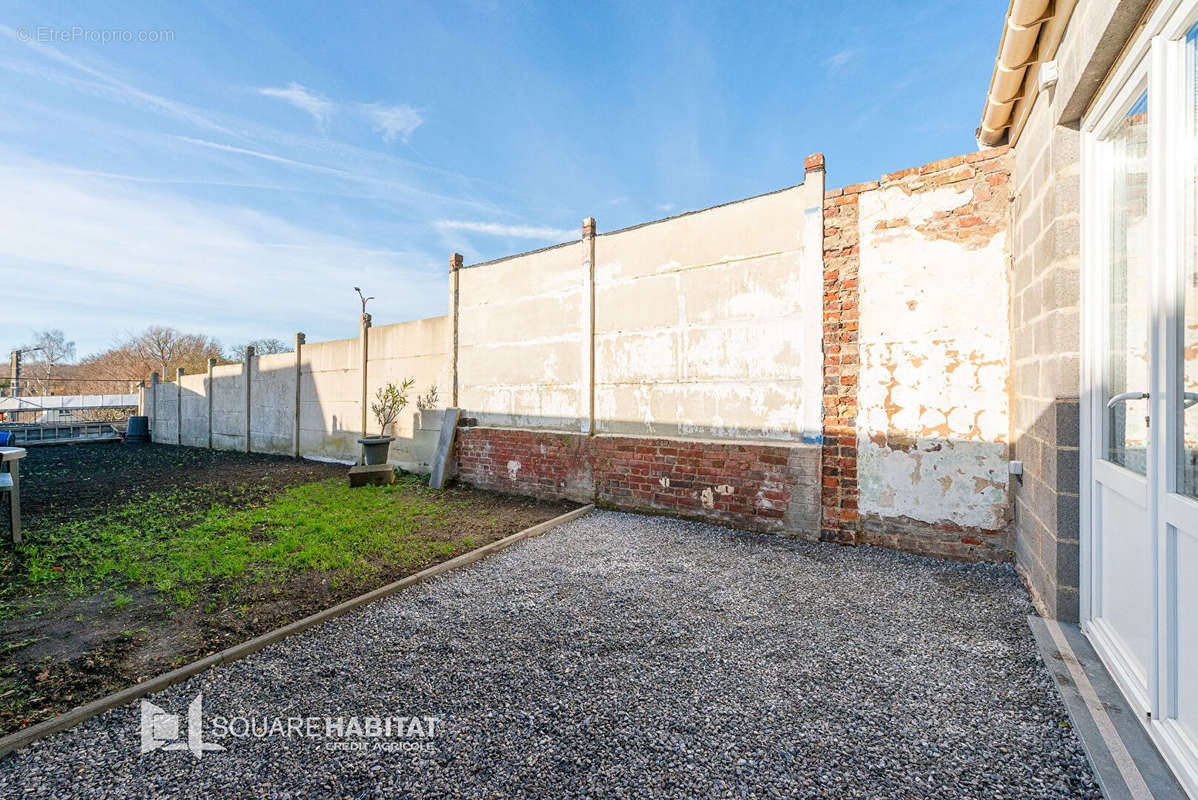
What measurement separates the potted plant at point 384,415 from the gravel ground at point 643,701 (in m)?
5.26

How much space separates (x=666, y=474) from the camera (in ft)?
16.5

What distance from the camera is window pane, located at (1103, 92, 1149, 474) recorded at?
1.94m

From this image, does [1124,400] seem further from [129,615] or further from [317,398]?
[317,398]

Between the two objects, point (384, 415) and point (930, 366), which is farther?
point (384, 415)

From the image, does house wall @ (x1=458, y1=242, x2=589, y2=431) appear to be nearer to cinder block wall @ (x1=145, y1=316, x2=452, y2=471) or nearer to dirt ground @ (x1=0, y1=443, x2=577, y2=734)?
cinder block wall @ (x1=145, y1=316, x2=452, y2=471)

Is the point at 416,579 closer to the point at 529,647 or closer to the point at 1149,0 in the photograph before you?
the point at 529,647

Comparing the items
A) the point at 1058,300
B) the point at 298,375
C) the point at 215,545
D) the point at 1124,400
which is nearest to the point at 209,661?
the point at 215,545

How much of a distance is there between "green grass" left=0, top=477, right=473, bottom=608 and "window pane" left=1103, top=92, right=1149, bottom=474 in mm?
4083

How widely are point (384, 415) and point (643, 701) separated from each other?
24.7 ft

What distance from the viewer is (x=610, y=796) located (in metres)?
1.53

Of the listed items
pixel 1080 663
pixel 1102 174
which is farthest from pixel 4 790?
pixel 1102 174

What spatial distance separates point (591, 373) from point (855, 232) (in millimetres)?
2953

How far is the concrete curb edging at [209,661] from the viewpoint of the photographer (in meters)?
1.81

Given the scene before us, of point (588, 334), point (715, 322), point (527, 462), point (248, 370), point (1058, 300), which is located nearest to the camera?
point (1058, 300)
